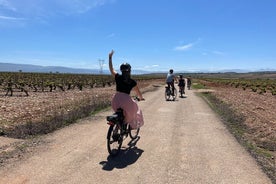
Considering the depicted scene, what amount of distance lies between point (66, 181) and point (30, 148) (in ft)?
8.66

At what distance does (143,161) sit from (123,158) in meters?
0.55

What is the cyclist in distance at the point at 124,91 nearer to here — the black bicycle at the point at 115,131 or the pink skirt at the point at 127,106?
the pink skirt at the point at 127,106

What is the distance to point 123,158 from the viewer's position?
294 inches

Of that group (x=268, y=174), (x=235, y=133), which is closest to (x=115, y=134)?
(x=268, y=174)

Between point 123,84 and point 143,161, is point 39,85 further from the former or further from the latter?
point 143,161

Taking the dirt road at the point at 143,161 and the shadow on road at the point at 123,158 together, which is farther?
the shadow on road at the point at 123,158

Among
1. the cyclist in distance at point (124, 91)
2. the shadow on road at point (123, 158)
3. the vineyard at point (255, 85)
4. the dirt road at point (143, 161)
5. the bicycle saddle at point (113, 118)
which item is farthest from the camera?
the vineyard at point (255, 85)

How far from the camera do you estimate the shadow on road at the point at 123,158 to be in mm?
6795

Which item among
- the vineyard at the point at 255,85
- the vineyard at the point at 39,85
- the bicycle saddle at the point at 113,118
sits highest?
the bicycle saddle at the point at 113,118

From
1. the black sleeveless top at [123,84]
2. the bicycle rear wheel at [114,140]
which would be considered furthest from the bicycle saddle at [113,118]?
the black sleeveless top at [123,84]

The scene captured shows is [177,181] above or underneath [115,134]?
underneath

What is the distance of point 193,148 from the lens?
8477mm

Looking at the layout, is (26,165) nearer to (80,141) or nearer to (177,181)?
(80,141)

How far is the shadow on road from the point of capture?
6.79 meters
